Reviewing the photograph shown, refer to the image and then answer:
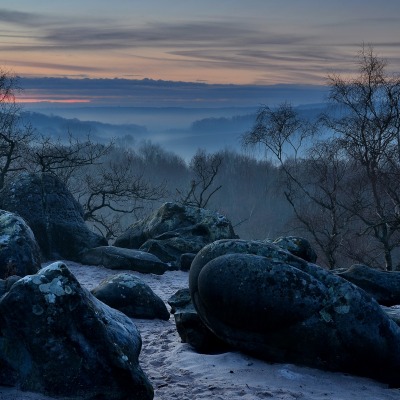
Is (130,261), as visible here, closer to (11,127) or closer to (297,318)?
(297,318)

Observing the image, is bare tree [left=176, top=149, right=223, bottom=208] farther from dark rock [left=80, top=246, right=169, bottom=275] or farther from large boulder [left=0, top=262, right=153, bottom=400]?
large boulder [left=0, top=262, right=153, bottom=400]

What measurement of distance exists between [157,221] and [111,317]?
1245 cm

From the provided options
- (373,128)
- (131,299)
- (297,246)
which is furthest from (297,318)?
(373,128)

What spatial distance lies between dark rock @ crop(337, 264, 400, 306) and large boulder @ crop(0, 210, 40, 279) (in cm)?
637

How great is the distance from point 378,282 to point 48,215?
31.1ft

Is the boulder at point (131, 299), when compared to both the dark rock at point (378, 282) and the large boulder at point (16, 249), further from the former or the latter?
the dark rock at point (378, 282)

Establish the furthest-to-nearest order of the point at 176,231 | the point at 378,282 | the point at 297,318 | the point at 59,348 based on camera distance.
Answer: the point at 176,231 → the point at 378,282 → the point at 297,318 → the point at 59,348

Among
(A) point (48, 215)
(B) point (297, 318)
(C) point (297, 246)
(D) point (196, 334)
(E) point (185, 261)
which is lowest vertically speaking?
(E) point (185, 261)

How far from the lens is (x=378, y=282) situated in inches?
471

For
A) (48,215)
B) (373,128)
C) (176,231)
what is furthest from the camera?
(373,128)

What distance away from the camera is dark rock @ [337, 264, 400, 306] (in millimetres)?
11805

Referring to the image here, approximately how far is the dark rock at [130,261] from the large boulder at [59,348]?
29.4 ft

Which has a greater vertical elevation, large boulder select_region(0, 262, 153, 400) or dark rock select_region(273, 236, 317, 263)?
large boulder select_region(0, 262, 153, 400)

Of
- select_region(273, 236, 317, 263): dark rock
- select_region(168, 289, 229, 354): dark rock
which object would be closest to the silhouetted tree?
select_region(273, 236, 317, 263): dark rock
